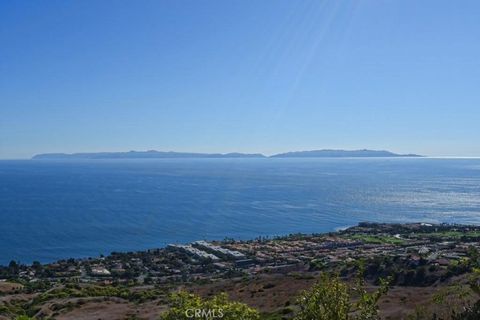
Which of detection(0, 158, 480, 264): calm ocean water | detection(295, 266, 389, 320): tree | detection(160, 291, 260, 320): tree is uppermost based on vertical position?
detection(295, 266, 389, 320): tree

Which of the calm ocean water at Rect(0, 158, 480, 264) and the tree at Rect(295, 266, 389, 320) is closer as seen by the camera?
the tree at Rect(295, 266, 389, 320)

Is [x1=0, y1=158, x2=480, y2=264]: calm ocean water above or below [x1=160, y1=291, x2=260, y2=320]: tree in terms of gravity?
below

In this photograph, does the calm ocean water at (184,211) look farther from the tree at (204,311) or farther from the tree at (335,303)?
the tree at (335,303)

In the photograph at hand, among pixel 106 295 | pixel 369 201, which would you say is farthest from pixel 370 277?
pixel 369 201

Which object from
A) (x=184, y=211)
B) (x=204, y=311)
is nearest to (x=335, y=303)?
(x=204, y=311)

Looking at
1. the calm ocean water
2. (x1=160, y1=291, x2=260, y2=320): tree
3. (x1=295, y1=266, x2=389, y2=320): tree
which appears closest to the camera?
(x1=295, y1=266, x2=389, y2=320): tree

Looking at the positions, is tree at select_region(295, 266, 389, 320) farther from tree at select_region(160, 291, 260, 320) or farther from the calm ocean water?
the calm ocean water

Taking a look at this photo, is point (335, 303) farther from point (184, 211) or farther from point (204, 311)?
point (184, 211)

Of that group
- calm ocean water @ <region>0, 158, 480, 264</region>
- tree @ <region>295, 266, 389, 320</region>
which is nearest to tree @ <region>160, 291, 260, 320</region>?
tree @ <region>295, 266, 389, 320</region>

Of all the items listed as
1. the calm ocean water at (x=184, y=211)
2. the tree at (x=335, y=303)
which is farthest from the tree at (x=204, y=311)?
the calm ocean water at (x=184, y=211)

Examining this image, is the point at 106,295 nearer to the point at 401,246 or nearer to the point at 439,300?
the point at 439,300

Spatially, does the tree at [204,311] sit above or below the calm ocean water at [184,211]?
above
